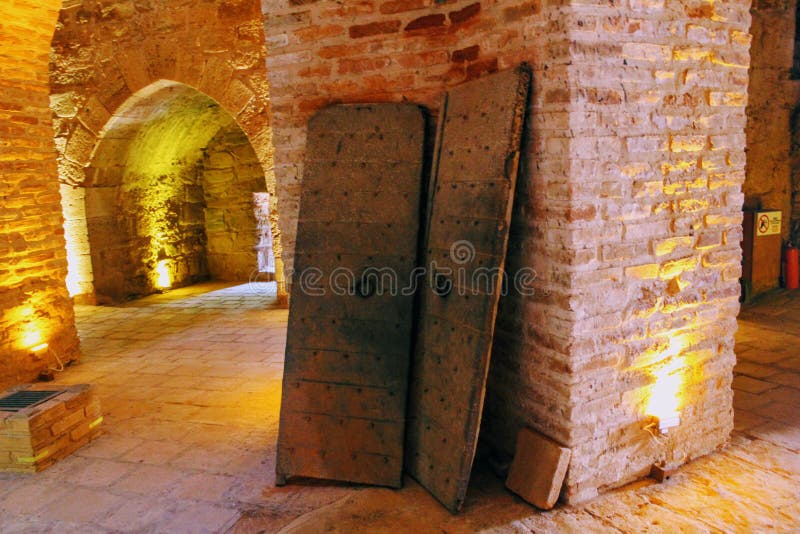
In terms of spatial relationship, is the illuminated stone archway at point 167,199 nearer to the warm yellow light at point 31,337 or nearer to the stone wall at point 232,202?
the stone wall at point 232,202

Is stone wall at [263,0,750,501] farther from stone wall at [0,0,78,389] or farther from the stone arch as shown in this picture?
the stone arch

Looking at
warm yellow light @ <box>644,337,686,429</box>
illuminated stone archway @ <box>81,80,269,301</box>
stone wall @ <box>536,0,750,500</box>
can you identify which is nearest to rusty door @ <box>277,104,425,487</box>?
stone wall @ <box>536,0,750,500</box>

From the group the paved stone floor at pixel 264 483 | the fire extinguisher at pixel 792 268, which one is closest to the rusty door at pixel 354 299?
the paved stone floor at pixel 264 483

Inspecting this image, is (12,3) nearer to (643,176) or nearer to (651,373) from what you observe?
(643,176)

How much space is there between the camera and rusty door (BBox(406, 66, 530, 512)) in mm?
2498

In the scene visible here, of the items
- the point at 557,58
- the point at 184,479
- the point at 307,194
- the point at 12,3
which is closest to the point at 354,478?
the point at 184,479

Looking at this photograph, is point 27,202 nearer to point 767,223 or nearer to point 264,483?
point 264,483

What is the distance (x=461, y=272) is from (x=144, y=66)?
6.02m

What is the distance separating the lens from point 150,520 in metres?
2.74

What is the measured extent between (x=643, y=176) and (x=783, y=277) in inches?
201

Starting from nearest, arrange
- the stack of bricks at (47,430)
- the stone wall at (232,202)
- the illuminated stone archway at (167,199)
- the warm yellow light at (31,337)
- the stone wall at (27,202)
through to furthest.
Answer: the stack of bricks at (47,430)
the stone wall at (27,202)
the warm yellow light at (31,337)
the illuminated stone archway at (167,199)
the stone wall at (232,202)

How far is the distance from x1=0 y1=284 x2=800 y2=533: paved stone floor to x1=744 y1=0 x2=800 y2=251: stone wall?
2014 mm

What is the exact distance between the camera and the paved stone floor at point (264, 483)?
2535mm

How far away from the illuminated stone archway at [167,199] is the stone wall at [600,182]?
511 centimetres
